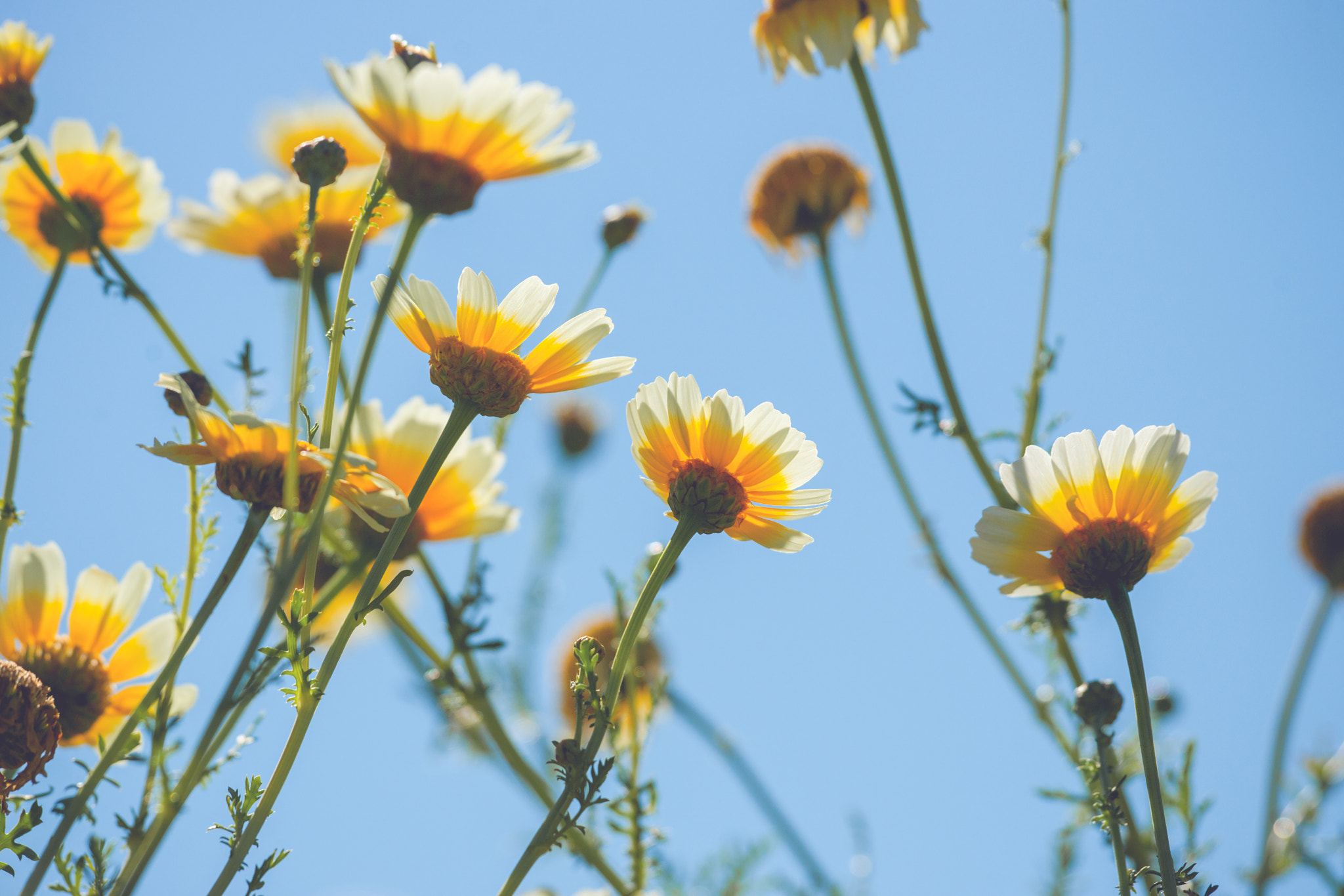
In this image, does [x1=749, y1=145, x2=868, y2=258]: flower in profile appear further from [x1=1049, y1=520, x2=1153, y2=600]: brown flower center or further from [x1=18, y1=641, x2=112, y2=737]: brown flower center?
[x1=18, y1=641, x2=112, y2=737]: brown flower center

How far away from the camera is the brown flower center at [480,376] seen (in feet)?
2.33

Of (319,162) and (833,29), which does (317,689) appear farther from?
(833,29)

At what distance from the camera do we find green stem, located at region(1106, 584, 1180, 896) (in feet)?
1.85

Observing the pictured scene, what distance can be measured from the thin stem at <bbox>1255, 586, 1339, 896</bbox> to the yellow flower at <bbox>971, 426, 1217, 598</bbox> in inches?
20.8

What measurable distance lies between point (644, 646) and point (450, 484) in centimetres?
131

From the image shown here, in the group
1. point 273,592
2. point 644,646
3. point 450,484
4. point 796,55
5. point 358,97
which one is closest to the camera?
point 273,592

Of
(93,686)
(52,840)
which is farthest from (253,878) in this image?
(93,686)

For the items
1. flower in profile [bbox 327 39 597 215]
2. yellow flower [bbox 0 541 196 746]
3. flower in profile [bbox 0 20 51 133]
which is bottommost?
yellow flower [bbox 0 541 196 746]

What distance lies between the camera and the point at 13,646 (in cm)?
82

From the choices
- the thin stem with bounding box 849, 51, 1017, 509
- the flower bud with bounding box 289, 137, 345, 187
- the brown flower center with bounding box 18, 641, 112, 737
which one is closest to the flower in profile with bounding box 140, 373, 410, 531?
the flower bud with bounding box 289, 137, 345, 187

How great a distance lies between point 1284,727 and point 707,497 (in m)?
0.99

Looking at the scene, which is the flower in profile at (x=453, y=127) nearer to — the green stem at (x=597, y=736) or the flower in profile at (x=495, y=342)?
the flower in profile at (x=495, y=342)

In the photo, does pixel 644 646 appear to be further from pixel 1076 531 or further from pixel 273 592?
pixel 273 592

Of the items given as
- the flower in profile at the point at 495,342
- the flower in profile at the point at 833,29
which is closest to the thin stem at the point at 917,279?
the flower in profile at the point at 833,29
